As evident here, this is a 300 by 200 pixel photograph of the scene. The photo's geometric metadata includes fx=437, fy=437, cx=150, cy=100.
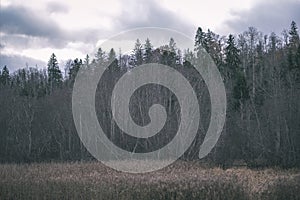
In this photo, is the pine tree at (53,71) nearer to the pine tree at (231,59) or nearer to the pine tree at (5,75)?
the pine tree at (5,75)

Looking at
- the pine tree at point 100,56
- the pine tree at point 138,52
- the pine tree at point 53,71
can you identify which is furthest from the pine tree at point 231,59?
the pine tree at point 53,71

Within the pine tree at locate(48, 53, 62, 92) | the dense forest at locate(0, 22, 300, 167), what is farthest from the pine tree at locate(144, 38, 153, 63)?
the pine tree at locate(48, 53, 62, 92)

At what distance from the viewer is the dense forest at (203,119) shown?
94.1 ft

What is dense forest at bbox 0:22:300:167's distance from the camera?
2867cm

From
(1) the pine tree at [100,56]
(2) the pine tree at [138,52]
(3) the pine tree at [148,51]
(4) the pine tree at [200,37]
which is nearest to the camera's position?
(1) the pine tree at [100,56]

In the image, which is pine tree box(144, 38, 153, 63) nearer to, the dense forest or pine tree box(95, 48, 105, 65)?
the dense forest

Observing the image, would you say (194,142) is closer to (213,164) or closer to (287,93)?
(213,164)

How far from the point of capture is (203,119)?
32250 millimetres

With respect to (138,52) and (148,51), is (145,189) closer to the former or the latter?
(148,51)

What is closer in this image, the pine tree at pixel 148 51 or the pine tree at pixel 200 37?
the pine tree at pixel 148 51

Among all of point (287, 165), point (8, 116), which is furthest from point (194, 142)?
point (8, 116)

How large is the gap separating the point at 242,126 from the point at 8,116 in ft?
61.2

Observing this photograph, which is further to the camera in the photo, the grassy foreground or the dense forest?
the dense forest

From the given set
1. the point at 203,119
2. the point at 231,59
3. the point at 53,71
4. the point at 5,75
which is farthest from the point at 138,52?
the point at 5,75
